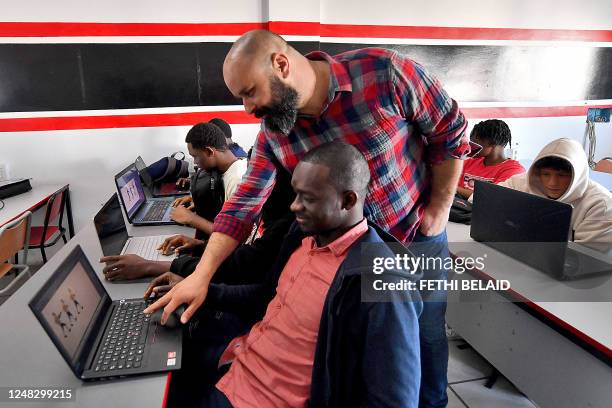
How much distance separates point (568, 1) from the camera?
4184mm

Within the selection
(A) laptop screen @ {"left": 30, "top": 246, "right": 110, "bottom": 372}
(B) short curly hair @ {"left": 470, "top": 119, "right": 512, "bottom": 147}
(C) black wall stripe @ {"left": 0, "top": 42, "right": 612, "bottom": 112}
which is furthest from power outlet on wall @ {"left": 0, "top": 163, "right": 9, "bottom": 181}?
(B) short curly hair @ {"left": 470, "top": 119, "right": 512, "bottom": 147}

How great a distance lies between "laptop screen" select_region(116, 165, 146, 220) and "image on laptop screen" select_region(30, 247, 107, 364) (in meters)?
1.10

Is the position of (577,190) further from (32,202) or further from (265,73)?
(32,202)

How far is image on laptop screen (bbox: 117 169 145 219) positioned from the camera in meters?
2.27

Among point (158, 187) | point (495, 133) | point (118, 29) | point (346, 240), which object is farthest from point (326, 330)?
point (118, 29)

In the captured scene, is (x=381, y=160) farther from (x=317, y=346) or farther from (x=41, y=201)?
(x=41, y=201)

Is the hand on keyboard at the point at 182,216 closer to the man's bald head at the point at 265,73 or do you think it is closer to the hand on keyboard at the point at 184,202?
the hand on keyboard at the point at 184,202

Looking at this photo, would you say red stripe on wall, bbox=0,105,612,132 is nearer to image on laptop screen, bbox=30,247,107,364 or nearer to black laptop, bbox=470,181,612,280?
black laptop, bbox=470,181,612,280

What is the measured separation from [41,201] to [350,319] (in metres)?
2.89

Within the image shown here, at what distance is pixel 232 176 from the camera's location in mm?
2180

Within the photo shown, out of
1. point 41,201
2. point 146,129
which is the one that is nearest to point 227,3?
point 146,129

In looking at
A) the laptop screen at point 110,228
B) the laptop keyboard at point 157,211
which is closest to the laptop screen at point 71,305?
the laptop screen at point 110,228

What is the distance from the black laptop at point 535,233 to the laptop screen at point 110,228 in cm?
159

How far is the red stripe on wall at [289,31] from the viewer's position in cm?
321
